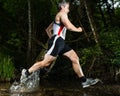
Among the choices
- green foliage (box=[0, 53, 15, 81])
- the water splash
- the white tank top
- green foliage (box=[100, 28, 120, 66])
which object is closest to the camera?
the white tank top

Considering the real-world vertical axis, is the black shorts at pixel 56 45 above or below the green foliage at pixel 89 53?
above

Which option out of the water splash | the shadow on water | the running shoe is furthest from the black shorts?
the water splash

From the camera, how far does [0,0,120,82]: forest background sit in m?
13.7

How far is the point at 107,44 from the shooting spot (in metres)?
14.2

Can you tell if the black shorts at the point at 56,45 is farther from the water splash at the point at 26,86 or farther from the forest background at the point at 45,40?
the forest background at the point at 45,40

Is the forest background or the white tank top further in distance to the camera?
the forest background

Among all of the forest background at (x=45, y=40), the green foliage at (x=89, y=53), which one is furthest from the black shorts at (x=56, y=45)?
→ the green foliage at (x=89, y=53)

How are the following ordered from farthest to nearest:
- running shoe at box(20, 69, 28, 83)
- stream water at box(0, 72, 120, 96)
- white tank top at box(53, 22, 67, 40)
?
1. stream water at box(0, 72, 120, 96)
2. running shoe at box(20, 69, 28, 83)
3. white tank top at box(53, 22, 67, 40)

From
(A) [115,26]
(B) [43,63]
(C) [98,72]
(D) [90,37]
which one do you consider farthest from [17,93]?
(A) [115,26]

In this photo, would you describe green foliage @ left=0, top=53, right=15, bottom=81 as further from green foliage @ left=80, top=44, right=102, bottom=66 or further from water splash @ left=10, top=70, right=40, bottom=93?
green foliage @ left=80, top=44, right=102, bottom=66

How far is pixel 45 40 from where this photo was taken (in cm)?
1569

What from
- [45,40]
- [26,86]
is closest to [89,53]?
[45,40]

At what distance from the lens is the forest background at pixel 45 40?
44.9ft

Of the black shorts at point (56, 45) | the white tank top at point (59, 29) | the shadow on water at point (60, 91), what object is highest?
the white tank top at point (59, 29)
